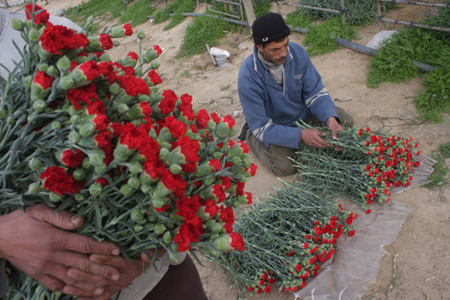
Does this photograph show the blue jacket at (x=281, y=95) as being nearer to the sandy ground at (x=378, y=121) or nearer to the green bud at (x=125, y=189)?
the sandy ground at (x=378, y=121)

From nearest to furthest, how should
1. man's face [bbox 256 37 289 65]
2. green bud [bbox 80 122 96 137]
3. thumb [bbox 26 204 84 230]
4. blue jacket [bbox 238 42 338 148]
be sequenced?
1. green bud [bbox 80 122 96 137]
2. thumb [bbox 26 204 84 230]
3. man's face [bbox 256 37 289 65]
4. blue jacket [bbox 238 42 338 148]

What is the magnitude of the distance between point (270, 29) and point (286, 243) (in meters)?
1.67

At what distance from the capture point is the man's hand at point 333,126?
9.55 ft

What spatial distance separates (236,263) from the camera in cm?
254

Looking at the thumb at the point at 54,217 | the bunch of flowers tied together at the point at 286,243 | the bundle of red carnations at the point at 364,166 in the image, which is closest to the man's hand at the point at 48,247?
the thumb at the point at 54,217

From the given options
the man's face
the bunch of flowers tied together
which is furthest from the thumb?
the man's face

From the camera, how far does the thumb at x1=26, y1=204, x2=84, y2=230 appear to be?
2.72ft

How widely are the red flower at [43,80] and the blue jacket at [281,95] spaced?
7.91 ft

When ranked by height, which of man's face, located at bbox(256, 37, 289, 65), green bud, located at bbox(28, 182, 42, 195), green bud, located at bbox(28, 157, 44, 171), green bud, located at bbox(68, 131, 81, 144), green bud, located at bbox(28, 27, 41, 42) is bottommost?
man's face, located at bbox(256, 37, 289, 65)

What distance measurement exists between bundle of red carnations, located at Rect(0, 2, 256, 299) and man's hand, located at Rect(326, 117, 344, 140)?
215cm

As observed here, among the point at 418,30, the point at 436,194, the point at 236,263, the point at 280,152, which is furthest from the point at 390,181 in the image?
the point at 418,30

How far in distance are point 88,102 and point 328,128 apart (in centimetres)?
255

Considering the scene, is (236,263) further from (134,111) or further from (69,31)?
(69,31)

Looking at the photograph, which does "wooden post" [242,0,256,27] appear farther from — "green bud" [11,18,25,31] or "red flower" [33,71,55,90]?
"red flower" [33,71,55,90]
